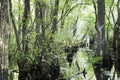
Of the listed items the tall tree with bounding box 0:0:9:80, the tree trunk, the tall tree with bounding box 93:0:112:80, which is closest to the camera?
the tall tree with bounding box 0:0:9:80

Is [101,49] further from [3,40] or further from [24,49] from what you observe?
[3,40]

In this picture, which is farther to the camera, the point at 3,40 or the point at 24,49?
the point at 24,49

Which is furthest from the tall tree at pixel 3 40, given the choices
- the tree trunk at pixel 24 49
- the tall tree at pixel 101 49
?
the tall tree at pixel 101 49

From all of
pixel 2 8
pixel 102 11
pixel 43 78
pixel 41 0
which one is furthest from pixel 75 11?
pixel 2 8

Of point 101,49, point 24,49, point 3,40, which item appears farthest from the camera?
point 101,49

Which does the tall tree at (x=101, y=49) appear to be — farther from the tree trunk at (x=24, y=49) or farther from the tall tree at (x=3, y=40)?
the tall tree at (x=3, y=40)

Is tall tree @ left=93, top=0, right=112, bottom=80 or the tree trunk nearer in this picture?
the tree trunk

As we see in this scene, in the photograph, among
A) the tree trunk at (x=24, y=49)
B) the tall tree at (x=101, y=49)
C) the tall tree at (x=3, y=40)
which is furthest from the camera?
the tall tree at (x=101, y=49)

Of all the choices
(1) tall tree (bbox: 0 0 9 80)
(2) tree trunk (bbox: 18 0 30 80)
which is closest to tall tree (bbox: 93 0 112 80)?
(2) tree trunk (bbox: 18 0 30 80)

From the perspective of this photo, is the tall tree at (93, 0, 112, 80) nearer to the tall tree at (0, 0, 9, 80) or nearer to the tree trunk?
the tree trunk

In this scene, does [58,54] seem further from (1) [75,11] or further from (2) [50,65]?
(1) [75,11]

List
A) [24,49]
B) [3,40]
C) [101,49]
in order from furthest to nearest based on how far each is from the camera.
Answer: [101,49] < [24,49] < [3,40]

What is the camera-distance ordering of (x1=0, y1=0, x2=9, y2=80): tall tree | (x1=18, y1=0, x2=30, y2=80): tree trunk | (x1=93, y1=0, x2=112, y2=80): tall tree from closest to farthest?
(x1=0, y1=0, x2=9, y2=80): tall tree
(x1=18, y1=0, x2=30, y2=80): tree trunk
(x1=93, y1=0, x2=112, y2=80): tall tree

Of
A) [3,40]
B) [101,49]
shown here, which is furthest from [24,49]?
[3,40]
